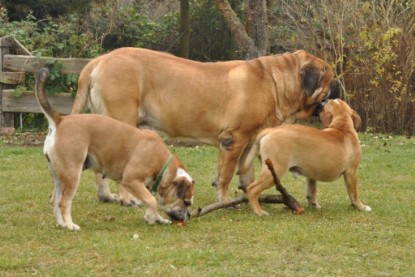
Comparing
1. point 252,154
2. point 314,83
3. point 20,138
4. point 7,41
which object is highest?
point 314,83

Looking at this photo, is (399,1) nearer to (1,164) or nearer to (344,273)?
(1,164)

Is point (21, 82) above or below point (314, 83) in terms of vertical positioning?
below

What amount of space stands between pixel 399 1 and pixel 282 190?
12.0 meters

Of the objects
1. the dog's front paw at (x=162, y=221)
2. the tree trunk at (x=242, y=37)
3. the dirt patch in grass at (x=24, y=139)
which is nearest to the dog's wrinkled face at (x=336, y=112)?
the dog's front paw at (x=162, y=221)

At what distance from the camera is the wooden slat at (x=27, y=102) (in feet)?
53.9

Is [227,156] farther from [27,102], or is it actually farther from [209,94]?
[27,102]

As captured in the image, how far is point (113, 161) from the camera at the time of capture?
25.8ft

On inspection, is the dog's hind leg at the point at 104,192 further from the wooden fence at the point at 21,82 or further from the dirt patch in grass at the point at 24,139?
the wooden fence at the point at 21,82

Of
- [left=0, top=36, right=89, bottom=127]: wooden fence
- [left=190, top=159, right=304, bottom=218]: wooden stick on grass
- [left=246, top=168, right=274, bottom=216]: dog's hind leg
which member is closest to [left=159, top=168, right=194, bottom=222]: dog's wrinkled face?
[left=190, top=159, right=304, bottom=218]: wooden stick on grass

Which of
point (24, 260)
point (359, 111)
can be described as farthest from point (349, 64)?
point (24, 260)

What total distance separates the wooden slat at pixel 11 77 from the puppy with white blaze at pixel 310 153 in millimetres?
8914

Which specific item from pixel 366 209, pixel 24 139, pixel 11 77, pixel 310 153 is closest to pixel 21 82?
pixel 11 77

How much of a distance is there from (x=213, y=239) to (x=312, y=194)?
2.07 meters

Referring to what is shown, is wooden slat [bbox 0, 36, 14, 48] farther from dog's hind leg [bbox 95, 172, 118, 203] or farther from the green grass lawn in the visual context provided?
dog's hind leg [bbox 95, 172, 118, 203]
